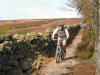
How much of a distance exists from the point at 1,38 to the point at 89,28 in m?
11.7

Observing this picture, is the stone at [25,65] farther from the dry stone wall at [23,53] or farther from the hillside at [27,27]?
the hillside at [27,27]

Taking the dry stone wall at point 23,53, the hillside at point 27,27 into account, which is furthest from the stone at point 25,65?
the hillside at point 27,27

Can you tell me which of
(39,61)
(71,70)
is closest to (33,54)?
(39,61)

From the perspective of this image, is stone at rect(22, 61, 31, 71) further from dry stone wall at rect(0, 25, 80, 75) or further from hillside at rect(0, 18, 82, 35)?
hillside at rect(0, 18, 82, 35)

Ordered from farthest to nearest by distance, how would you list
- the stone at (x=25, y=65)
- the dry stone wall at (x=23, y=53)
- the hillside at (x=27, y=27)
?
1. the hillside at (x=27, y=27)
2. the stone at (x=25, y=65)
3. the dry stone wall at (x=23, y=53)

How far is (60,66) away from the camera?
10.3 m

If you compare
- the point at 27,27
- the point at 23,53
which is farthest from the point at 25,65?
the point at 27,27

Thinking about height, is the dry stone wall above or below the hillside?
above

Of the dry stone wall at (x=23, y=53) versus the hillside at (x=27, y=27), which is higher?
the dry stone wall at (x=23, y=53)

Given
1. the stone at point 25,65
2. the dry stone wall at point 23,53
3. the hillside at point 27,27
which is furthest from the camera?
the hillside at point 27,27

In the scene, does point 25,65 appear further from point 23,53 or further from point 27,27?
point 27,27

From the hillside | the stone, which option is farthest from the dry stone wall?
the hillside

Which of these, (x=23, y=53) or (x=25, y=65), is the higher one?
(x=23, y=53)

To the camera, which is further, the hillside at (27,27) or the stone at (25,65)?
the hillside at (27,27)
